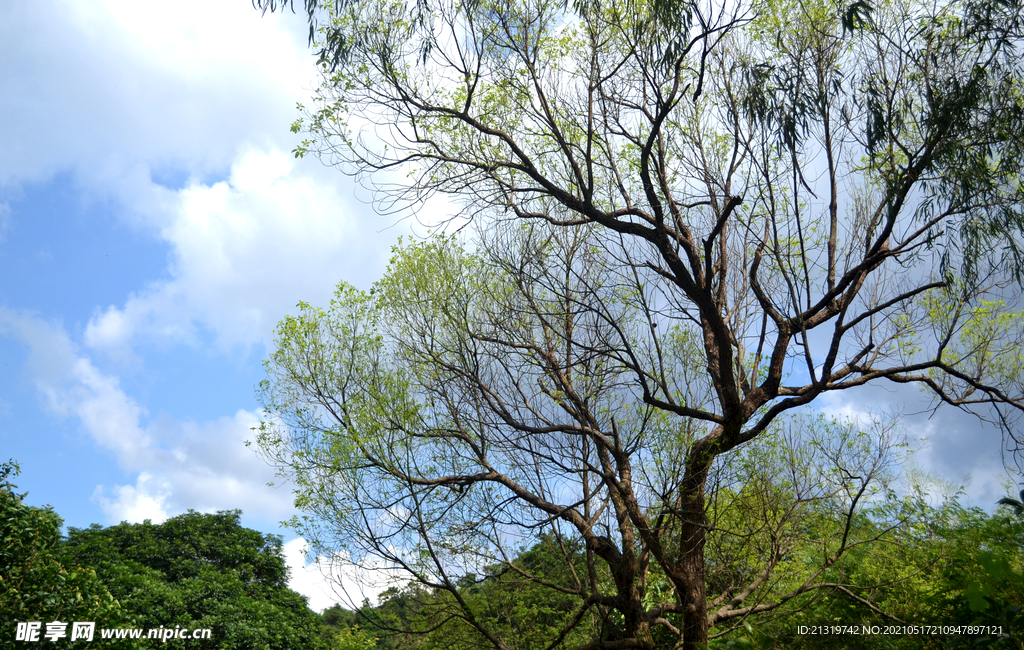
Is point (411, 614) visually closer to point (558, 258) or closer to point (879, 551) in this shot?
point (558, 258)

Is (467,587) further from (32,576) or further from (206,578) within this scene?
(206,578)

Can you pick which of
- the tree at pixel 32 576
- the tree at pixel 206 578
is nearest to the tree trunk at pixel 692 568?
the tree at pixel 32 576

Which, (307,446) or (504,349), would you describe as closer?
(504,349)

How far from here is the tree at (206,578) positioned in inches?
543

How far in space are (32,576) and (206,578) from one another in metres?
12.1

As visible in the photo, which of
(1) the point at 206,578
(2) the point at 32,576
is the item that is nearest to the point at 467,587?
(2) the point at 32,576

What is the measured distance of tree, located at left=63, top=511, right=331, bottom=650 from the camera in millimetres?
13781

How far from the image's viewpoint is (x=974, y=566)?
686 cm

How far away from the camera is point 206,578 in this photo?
605 inches

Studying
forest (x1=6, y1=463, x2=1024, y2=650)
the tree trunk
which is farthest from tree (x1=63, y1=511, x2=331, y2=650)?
the tree trunk

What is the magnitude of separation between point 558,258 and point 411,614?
13.6 ft

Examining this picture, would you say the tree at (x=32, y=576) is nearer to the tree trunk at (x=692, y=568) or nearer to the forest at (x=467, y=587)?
the forest at (x=467, y=587)

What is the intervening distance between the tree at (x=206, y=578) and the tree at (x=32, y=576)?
9379 mm

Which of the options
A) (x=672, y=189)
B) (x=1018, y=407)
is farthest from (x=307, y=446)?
(x=1018, y=407)
